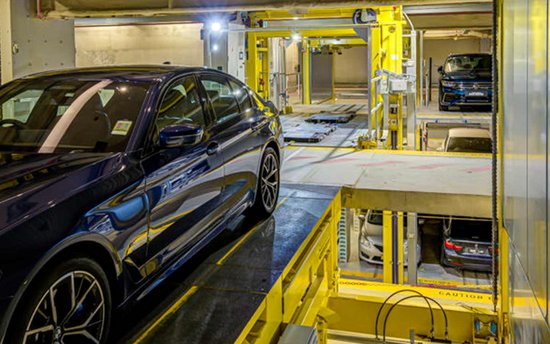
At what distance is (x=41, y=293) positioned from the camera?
7.13 ft

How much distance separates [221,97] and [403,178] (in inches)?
144

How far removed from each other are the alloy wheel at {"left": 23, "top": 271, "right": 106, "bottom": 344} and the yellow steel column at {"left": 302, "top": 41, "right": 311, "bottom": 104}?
1766 cm

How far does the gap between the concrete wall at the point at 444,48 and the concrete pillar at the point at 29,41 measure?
22888 mm

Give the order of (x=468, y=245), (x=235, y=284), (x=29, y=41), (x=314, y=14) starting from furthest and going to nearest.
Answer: (x=314, y=14) → (x=468, y=245) → (x=29, y=41) → (x=235, y=284)

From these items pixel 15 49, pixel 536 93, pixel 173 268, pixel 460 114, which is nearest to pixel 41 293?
pixel 173 268

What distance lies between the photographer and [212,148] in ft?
12.2

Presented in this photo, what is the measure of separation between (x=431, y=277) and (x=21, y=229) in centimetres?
962

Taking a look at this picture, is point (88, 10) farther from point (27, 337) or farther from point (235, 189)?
point (27, 337)

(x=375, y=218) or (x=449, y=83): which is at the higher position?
(x=449, y=83)

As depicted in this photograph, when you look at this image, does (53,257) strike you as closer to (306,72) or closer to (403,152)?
(403,152)

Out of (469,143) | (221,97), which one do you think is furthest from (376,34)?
(221,97)

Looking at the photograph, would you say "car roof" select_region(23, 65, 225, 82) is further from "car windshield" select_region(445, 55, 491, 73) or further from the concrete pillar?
"car windshield" select_region(445, 55, 491, 73)

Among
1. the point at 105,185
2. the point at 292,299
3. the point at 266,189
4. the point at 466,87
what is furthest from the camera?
the point at 466,87

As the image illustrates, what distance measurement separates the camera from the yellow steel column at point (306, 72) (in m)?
19.5
